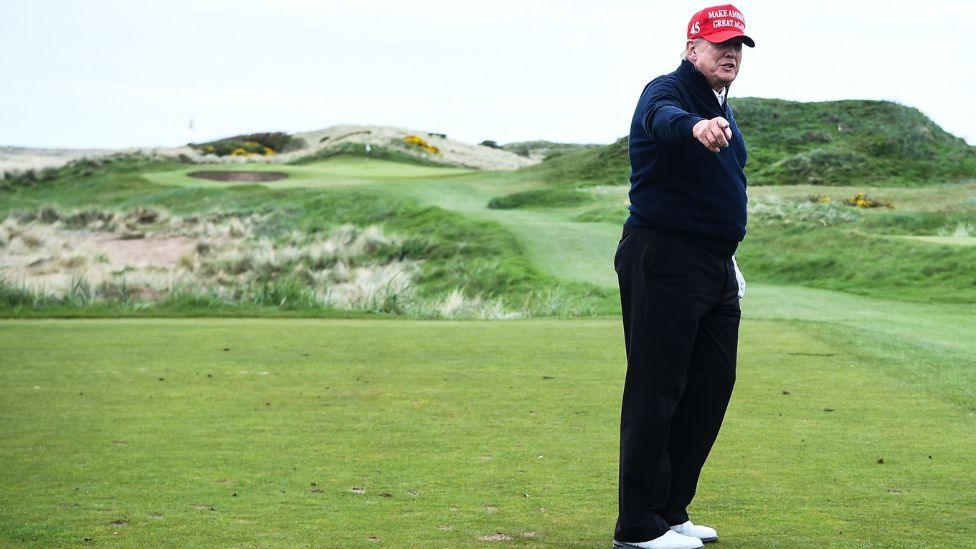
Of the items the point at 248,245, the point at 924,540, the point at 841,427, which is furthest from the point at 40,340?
the point at 248,245

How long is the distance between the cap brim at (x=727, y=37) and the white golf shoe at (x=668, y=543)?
5.30 ft

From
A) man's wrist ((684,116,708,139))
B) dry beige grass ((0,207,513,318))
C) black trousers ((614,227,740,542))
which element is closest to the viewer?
man's wrist ((684,116,708,139))

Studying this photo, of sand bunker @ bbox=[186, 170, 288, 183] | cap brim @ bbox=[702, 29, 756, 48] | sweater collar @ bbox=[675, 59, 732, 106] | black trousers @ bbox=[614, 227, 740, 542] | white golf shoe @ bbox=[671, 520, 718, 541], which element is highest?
cap brim @ bbox=[702, 29, 756, 48]

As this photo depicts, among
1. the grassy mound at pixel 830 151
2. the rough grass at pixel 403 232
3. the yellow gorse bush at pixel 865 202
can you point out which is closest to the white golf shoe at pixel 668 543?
the rough grass at pixel 403 232

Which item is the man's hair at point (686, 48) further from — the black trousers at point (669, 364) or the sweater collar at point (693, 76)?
the black trousers at point (669, 364)

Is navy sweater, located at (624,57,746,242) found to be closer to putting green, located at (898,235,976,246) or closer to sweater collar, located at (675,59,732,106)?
sweater collar, located at (675,59,732,106)

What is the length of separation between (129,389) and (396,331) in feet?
12.0

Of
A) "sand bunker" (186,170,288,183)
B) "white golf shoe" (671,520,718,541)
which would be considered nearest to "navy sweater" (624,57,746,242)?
"white golf shoe" (671,520,718,541)

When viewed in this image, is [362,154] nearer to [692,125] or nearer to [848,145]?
[848,145]

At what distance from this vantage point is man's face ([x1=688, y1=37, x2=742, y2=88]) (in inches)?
155

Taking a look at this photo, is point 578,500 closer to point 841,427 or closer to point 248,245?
point 841,427

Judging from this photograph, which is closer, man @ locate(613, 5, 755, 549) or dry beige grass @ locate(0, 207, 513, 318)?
man @ locate(613, 5, 755, 549)

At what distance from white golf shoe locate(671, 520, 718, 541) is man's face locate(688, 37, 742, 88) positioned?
58.2 inches

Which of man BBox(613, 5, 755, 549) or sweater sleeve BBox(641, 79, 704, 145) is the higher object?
sweater sleeve BBox(641, 79, 704, 145)
